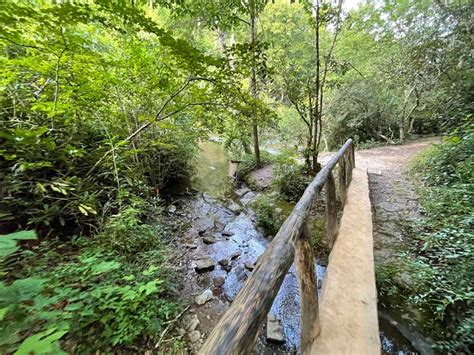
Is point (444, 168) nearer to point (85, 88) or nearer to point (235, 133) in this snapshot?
point (235, 133)

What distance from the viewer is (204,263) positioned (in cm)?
324

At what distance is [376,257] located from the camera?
2.72 m

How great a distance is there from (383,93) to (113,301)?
38.7 ft

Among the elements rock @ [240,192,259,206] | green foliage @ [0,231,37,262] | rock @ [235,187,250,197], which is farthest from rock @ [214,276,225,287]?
rock @ [235,187,250,197]

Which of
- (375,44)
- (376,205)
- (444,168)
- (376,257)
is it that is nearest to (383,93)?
(375,44)

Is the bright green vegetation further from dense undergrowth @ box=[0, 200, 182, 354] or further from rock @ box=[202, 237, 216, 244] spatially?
rock @ box=[202, 237, 216, 244]

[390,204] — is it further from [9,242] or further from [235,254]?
[9,242]

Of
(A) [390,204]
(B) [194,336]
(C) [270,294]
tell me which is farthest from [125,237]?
(A) [390,204]

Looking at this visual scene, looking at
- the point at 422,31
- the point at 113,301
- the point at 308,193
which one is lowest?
the point at 113,301

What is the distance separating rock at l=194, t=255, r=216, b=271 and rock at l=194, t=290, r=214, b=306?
44 cm

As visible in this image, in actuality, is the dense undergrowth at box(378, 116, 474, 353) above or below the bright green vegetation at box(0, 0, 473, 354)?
below

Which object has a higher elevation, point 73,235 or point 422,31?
point 422,31

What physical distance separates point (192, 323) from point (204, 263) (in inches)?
38.6

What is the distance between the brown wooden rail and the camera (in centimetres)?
69
